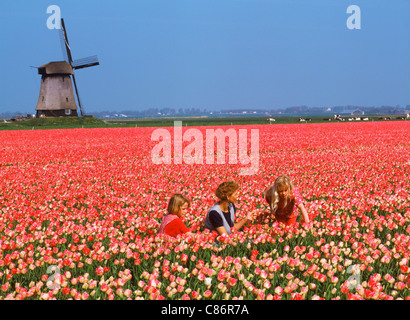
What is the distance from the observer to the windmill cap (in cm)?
7056

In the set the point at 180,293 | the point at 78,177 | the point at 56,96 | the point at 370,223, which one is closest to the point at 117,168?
the point at 78,177

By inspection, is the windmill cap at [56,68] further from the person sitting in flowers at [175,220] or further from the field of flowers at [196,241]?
the person sitting in flowers at [175,220]

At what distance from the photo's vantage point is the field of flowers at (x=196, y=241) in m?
4.39

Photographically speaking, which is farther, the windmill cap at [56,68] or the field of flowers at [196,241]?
the windmill cap at [56,68]

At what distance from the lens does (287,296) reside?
410 centimetres

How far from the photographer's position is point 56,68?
70.8 meters

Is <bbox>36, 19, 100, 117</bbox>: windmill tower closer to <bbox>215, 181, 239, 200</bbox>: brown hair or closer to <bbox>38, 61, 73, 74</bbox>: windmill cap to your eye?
<bbox>38, 61, 73, 74</bbox>: windmill cap

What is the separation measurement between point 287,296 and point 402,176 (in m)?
10.4

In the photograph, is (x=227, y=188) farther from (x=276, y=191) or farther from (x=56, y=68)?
(x=56, y=68)

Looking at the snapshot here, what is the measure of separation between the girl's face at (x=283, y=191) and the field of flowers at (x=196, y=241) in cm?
62

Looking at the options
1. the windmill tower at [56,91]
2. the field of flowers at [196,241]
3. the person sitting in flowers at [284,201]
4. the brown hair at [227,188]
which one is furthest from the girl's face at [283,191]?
the windmill tower at [56,91]

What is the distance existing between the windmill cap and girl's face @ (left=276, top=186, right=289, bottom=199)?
70565 mm

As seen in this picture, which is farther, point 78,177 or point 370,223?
point 78,177
